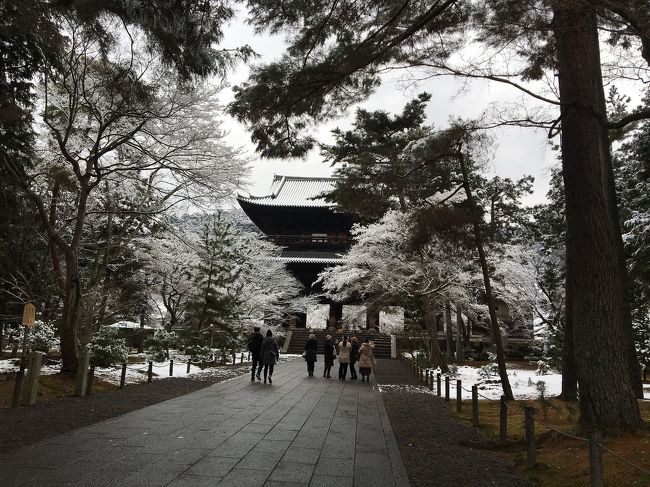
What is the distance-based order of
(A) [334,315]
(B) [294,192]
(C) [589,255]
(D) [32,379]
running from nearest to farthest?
(C) [589,255] < (D) [32,379] < (A) [334,315] < (B) [294,192]

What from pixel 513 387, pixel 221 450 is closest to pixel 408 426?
pixel 221 450

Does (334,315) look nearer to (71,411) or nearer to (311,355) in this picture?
(311,355)

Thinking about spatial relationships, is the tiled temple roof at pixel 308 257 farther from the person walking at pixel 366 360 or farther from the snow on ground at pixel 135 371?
the person walking at pixel 366 360

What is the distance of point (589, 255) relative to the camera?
594cm

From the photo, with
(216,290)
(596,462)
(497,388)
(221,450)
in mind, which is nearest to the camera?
(596,462)

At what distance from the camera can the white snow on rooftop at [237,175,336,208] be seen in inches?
1299

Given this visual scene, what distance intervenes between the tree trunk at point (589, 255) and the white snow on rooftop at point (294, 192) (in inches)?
917

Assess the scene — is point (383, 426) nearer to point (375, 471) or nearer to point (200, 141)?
point (375, 471)

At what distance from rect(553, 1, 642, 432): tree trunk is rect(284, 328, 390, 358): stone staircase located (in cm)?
2324

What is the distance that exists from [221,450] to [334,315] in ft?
93.9

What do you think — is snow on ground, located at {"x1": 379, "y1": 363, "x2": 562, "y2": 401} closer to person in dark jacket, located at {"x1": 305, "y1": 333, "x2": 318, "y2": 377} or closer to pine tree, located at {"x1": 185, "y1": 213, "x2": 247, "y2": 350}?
person in dark jacket, located at {"x1": 305, "y1": 333, "x2": 318, "y2": 377}

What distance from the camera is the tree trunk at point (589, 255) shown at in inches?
223

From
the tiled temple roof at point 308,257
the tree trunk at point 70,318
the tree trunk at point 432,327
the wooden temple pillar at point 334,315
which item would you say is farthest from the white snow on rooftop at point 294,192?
the tree trunk at point 70,318

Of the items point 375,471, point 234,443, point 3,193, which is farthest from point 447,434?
point 3,193
